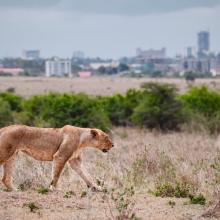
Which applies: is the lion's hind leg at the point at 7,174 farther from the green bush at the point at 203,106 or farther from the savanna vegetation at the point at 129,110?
the green bush at the point at 203,106

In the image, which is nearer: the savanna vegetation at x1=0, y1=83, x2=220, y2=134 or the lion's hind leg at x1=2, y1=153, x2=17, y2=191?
the lion's hind leg at x1=2, y1=153, x2=17, y2=191

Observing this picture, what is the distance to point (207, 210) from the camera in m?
10.8

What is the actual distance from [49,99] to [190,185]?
85.8 feet

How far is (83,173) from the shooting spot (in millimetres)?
13102

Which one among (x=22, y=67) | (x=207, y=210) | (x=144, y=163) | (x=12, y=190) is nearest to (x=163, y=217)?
(x=207, y=210)

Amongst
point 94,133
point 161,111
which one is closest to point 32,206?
point 94,133

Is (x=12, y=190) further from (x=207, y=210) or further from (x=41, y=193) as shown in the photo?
Answer: (x=207, y=210)

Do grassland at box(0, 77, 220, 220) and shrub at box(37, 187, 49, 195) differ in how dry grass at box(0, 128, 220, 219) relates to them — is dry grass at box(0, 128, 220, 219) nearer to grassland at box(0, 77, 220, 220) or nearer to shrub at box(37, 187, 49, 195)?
grassland at box(0, 77, 220, 220)

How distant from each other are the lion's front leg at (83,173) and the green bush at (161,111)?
24.1m

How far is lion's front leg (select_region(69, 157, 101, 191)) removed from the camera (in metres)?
12.8

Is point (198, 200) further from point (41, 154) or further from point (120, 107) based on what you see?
point (120, 107)

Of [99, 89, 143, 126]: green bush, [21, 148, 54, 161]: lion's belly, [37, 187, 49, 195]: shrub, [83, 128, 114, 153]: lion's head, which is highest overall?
[83, 128, 114, 153]: lion's head

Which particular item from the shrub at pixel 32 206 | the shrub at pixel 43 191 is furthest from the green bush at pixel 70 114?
the shrub at pixel 32 206

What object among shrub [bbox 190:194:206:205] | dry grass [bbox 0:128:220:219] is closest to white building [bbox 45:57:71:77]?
dry grass [bbox 0:128:220:219]
